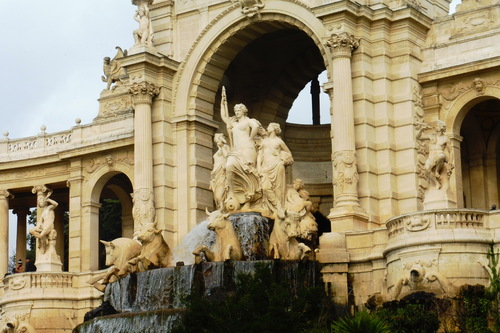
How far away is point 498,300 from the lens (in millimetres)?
33750

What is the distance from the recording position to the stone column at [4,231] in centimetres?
5047

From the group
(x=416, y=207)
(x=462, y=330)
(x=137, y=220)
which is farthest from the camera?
(x=137, y=220)

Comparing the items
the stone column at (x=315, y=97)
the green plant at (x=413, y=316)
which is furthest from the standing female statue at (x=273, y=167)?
the stone column at (x=315, y=97)

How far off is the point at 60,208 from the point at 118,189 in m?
2.45

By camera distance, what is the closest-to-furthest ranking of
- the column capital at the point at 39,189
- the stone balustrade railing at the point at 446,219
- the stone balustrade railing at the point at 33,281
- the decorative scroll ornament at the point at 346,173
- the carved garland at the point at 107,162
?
the stone balustrade railing at the point at 446,219 < the decorative scroll ornament at the point at 346,173 < the stone balustrade railing at the point at 33,281 < the carved garland at the point at 107,162 < the column capital at the point at 39,189

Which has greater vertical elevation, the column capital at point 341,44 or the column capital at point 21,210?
the column capital at point 341,44

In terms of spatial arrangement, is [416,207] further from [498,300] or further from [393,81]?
[498,300]

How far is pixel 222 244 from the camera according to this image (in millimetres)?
38250

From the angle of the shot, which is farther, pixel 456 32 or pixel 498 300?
pixel 456 32

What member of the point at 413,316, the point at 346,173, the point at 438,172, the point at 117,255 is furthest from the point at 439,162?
the point at 117,255

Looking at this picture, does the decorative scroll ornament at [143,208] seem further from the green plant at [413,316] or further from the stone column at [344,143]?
the green plant at [413,316]

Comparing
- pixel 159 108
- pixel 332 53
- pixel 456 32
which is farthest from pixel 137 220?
pixel 456 32

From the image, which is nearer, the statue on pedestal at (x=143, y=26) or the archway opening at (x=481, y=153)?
the archway opening at (x=481, y=153)

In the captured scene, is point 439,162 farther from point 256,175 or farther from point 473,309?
point 256,175
